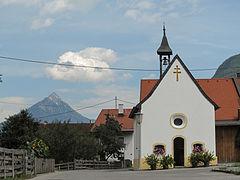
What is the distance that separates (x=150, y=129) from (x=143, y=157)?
2334 mm

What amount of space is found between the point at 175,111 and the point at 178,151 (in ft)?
10.9

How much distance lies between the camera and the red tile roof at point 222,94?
3459 cm

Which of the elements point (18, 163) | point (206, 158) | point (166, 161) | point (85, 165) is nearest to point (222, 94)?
point (206, 158)

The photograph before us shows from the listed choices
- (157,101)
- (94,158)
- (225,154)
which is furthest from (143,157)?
(94,158)

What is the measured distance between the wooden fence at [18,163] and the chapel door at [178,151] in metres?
11.3

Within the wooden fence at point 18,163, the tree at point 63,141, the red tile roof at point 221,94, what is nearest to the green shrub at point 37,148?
the wooden fence at point 18,163

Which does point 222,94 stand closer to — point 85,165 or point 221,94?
point 221,94

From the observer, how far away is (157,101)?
107 feet

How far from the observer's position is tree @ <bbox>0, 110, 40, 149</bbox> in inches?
1582

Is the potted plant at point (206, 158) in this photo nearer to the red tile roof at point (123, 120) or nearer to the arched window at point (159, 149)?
the arched window at point (159, 149)

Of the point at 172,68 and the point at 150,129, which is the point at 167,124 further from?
the point at 172,68

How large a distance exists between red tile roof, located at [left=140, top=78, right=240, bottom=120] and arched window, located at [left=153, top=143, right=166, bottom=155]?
5.72 meters

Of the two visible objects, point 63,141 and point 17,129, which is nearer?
point 63,141

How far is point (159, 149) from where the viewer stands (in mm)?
31922
